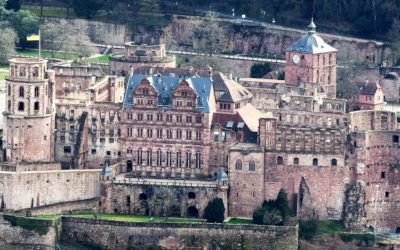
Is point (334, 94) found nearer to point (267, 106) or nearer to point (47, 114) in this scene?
point (267, 106)

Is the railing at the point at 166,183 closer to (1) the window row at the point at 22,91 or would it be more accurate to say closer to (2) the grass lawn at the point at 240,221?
(2) the grass lawn at the point at 240,221

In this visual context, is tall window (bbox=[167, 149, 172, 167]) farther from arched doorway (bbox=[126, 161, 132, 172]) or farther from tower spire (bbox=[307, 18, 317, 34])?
tower spire (bbox=[307, 18, 317, 34])

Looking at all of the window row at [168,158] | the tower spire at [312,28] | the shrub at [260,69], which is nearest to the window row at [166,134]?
the window row at [168,158]

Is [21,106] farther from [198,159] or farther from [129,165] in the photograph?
[198,159]

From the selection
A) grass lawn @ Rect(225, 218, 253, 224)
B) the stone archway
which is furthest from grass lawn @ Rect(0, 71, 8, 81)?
grass lawn @ Rect(225, 218, 253, 224)

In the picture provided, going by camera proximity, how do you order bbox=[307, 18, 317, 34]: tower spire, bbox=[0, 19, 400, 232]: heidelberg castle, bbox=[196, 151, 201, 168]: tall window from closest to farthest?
bbox=[0, 19, 400, 232]: heidelberg castle
bbox=[196, 151, 201, 168]: tall window
bbox=[307, 18, 317, 34]: tower spire
